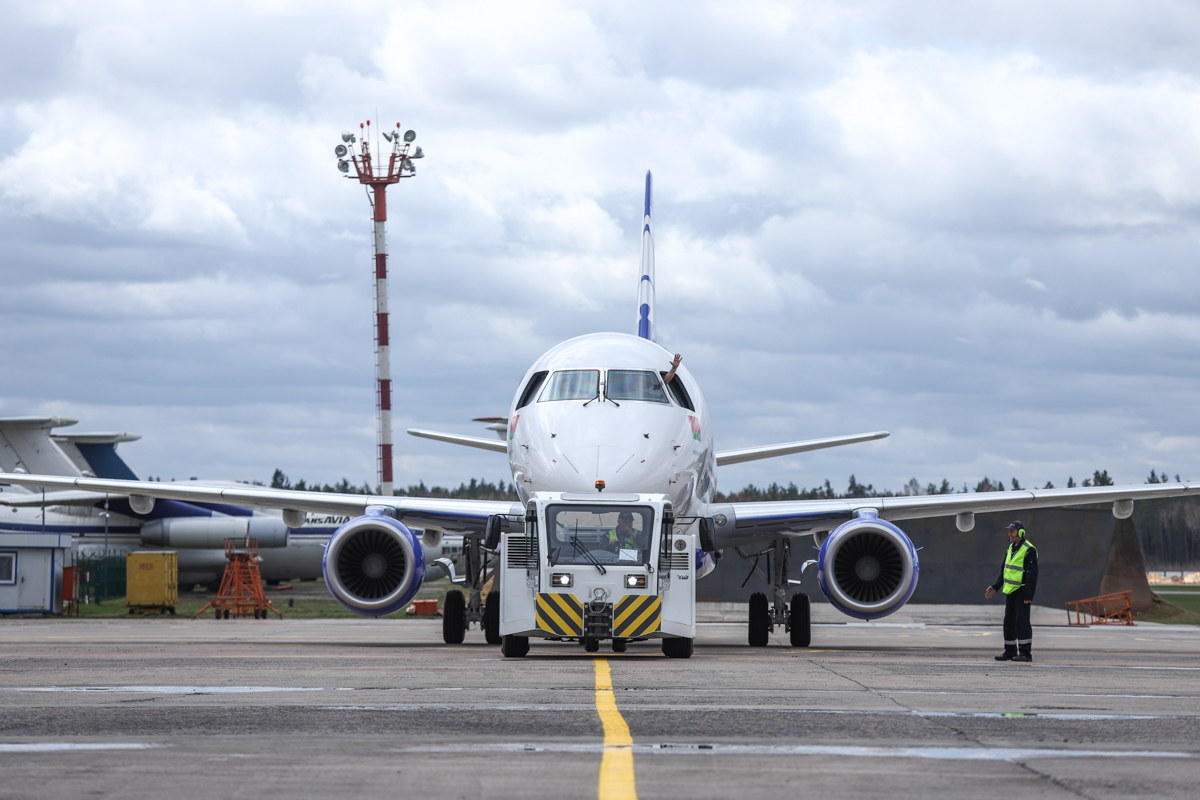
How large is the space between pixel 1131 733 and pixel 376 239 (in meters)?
54.1

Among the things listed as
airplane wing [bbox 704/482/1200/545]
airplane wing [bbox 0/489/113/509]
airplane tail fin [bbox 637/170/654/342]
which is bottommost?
airplane wing [bbox 704/482/1200/545]

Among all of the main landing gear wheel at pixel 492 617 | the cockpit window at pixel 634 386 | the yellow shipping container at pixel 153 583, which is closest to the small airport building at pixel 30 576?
the yellow shipping container at pixel 153 583

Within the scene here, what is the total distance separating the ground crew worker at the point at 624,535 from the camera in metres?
17.2

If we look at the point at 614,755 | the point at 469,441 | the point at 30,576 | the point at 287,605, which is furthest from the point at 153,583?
the point at 614,755

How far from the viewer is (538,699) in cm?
1165

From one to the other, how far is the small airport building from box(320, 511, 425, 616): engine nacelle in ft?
81.6

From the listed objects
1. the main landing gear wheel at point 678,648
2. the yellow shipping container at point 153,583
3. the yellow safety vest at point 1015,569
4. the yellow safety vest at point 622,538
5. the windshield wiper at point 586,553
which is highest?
the yellow safety vest at point 622,538

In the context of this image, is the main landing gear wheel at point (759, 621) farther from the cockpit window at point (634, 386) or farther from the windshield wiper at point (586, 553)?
the windshield wiper at point (586, 553)

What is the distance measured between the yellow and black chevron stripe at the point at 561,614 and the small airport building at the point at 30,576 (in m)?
30.2

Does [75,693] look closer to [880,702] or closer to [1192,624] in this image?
[880,702]

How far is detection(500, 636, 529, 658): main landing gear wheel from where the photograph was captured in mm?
17719

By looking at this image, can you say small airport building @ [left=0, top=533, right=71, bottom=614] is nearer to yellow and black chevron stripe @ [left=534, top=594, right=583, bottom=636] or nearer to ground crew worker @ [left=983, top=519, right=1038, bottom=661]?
yellow and black chevron stripe @ [left=534, top=594, right=583, bottom=636]

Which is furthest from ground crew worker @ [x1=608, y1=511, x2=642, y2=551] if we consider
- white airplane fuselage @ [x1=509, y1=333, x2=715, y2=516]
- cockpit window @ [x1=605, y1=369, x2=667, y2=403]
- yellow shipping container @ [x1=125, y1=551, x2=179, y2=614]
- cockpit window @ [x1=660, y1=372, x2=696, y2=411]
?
yellow shipping container @ [x1=125, y1=551, x2=179, y2=614]

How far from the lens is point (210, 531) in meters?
60.0
